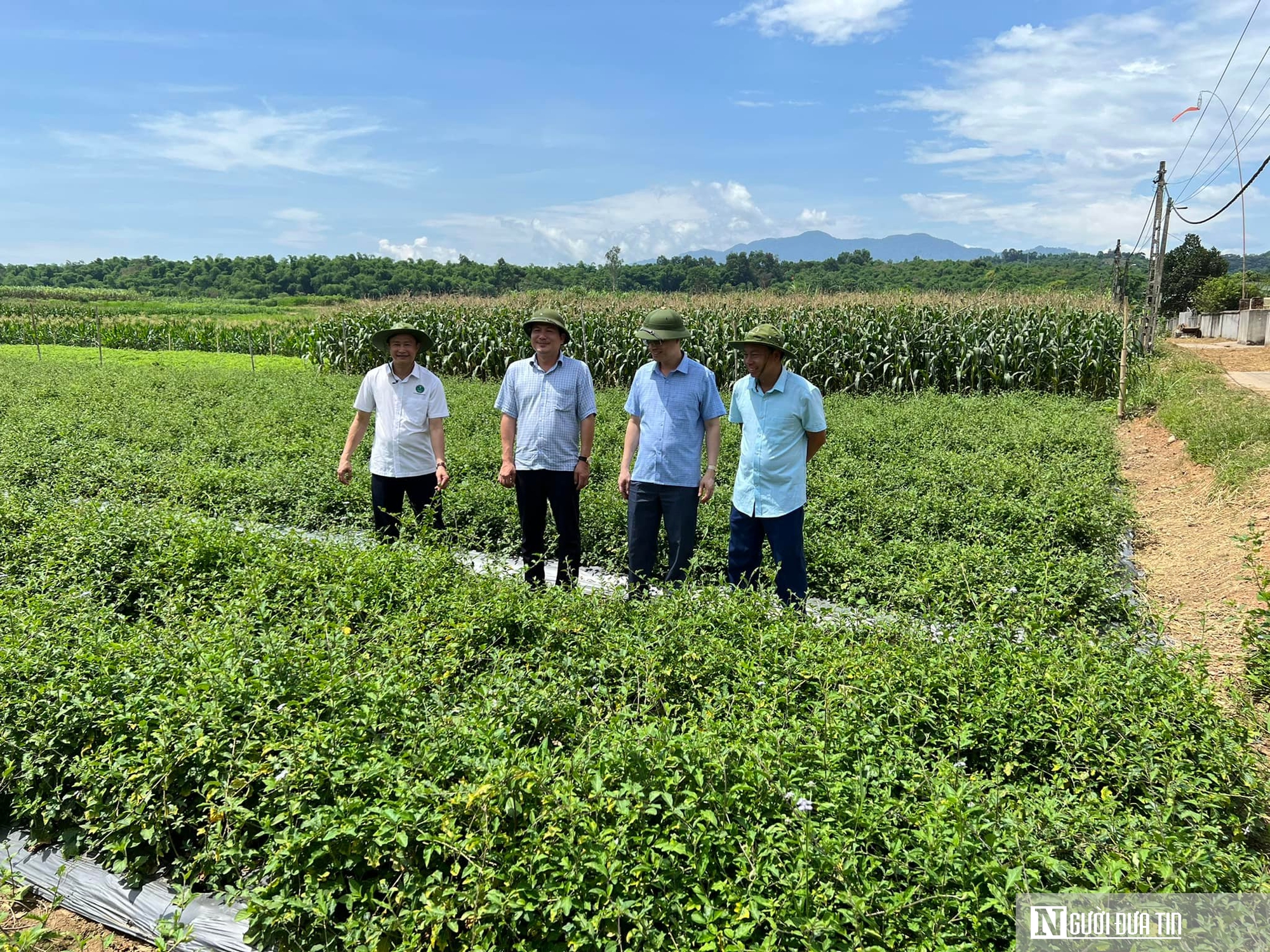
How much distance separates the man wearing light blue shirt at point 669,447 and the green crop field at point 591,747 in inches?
31.9

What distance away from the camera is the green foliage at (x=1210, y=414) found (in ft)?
30.2

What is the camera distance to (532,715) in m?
3.40

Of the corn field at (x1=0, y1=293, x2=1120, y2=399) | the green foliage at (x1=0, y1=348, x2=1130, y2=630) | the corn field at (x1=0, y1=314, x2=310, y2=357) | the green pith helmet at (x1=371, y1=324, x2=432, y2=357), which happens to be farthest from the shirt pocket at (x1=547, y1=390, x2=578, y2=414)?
the corn field at (x1=0, y1=314, x2=310, y2=357)

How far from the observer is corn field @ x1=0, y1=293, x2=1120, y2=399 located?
17.8m

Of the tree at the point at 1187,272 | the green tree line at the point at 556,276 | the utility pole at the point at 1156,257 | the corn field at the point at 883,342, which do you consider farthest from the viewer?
the tree at the point at 1187,272

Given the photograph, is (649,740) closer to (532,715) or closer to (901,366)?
(532,715)

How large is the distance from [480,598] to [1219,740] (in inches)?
137

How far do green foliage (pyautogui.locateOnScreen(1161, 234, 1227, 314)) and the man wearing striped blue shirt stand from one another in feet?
244

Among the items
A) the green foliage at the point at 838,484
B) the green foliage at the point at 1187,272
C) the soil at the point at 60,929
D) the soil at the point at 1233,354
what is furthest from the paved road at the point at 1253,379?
the green foliage at the point at 1187,272

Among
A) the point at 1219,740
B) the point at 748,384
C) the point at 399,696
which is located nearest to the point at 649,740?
the point at 399,696

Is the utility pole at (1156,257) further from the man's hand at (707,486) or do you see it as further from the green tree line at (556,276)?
the man's hand at (707,486)

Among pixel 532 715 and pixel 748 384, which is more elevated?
pixel 748 384

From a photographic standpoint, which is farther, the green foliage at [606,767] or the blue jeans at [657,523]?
the blue jeans at [657,523]

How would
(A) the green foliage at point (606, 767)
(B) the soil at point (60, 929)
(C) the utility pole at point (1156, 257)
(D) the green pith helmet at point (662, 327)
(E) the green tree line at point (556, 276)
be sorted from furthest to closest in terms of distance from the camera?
(E) the green tree line at point (556, 276) → (C) the utility pole at point (1156, 257) → (D) the green pith helmet at point (662, 327) → (B) the soil at point (60, 929) → (A) the green foliage at point (606, 767)
